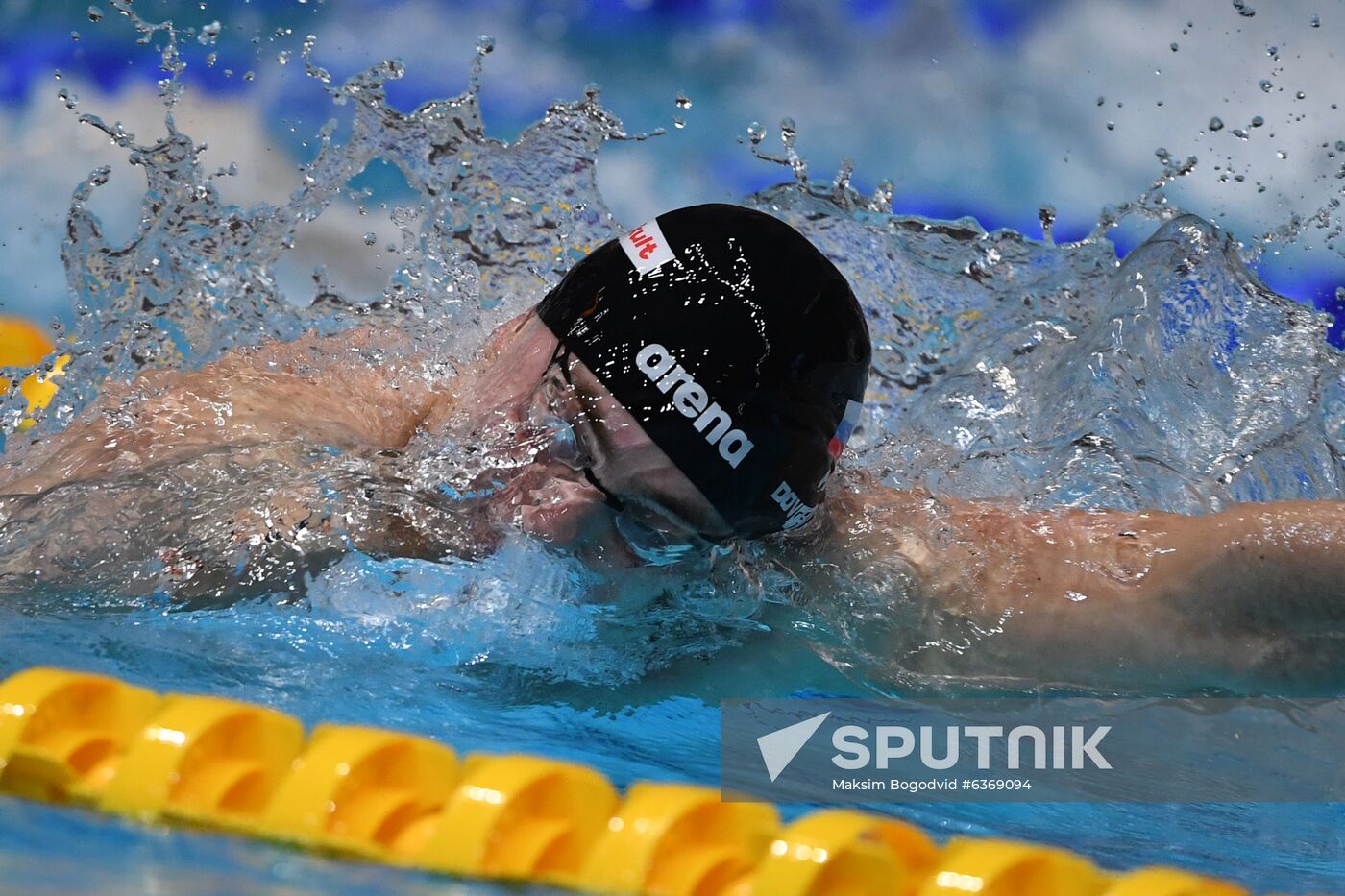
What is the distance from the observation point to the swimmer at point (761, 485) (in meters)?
1.91

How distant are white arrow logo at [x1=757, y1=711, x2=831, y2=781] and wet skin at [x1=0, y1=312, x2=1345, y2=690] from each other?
255 millimetres

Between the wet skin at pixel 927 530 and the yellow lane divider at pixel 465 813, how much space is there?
0.57 metres

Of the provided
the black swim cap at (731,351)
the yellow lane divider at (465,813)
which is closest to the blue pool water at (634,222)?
the yellow lane divider at (465,813)

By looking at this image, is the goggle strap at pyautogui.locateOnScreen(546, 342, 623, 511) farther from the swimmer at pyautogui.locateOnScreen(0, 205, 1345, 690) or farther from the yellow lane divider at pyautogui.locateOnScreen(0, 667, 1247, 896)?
the yellow lane divider at pyautogui.locateOnScreen(0, 667, 1247, 896)

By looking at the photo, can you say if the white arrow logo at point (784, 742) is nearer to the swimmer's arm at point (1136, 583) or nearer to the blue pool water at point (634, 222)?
the blue pool water at point (634, 222)

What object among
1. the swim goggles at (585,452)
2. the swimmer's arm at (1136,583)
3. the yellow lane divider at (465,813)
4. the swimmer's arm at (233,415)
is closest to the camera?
the yellow lane divider at (465,813)

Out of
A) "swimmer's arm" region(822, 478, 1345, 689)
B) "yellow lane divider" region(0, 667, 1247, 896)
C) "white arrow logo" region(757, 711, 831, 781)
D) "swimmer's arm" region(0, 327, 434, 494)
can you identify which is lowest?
"yellow lane divider" region(0, 667, 1247, 896)

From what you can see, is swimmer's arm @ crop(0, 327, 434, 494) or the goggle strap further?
swimmer's arm @ crop(0, 327, 434, 494)

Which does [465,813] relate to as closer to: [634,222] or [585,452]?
[585,452]

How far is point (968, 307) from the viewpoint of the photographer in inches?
134

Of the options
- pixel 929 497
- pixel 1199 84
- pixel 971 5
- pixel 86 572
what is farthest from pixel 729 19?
pixel 86 572

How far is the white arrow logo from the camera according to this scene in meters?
2.19

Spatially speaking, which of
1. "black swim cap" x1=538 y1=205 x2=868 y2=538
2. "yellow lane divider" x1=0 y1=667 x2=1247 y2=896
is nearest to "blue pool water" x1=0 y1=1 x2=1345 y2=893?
"yellow lane divider" x1=0 y1=667 x2=1247 y2=896

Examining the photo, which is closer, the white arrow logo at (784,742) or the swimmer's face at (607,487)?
the swimmer's face at (607,487)
